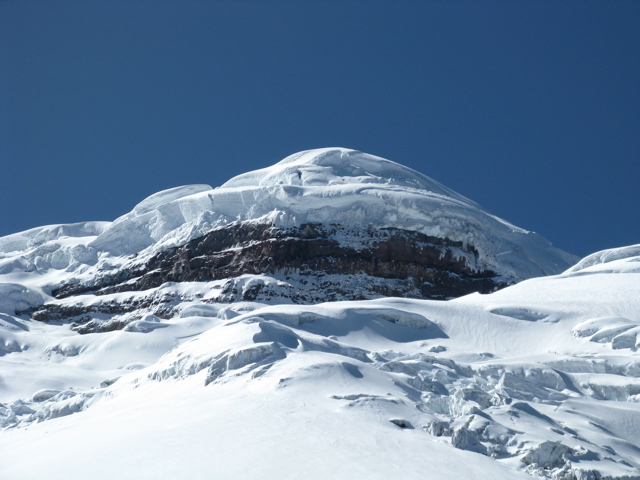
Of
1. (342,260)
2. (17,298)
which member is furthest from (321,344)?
(17,298)

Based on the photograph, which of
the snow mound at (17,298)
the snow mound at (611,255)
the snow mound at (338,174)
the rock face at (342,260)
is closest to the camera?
the snow mound at (611,255)

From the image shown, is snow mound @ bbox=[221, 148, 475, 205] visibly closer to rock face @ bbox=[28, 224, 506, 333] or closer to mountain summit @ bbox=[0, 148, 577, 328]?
mountain summit @ bbox=[0, 148, 577, 328]

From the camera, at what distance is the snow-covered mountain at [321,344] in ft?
64.3

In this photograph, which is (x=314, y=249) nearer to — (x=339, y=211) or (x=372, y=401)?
(x=339, y=211)

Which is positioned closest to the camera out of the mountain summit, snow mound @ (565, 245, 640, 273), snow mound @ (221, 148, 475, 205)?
snow mound @ (565, 245, 640, 273)

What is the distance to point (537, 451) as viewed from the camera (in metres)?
19.9

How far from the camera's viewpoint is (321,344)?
30.1 m

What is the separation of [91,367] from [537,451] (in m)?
38.5

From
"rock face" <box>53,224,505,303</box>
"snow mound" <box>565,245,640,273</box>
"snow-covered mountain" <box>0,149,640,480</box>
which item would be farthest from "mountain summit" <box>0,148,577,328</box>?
"snow mound" <box>565,245,640,273</box>

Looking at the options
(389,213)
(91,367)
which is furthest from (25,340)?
(389,213)

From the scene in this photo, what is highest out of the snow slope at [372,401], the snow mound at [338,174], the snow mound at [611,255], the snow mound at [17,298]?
the snow mound at [338,174]

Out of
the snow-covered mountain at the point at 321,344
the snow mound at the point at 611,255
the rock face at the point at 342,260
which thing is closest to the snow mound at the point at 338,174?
the snow-covered mountain at the point at 321,344

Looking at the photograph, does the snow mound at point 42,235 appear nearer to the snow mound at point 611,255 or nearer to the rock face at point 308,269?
the rock face at point 308,269

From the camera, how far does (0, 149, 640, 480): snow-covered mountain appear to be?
19.6 m
